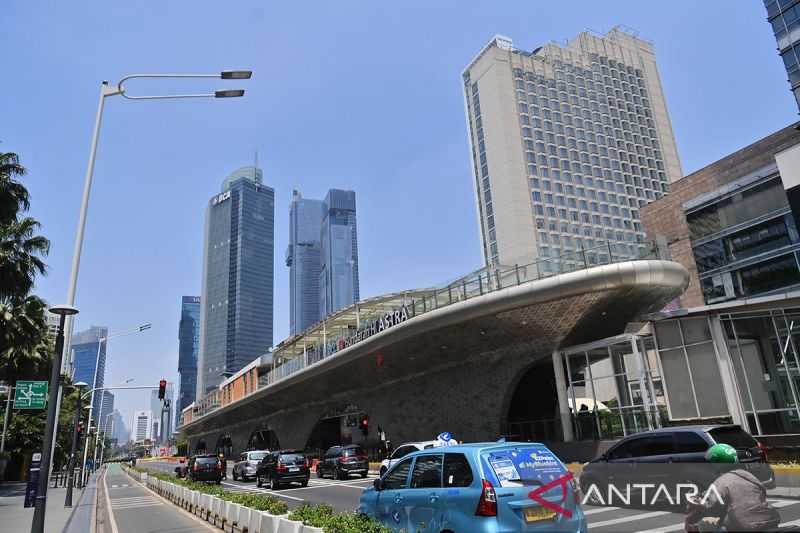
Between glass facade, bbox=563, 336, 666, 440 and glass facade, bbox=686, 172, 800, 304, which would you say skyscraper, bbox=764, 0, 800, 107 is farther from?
glass facade, bbox=563, 336, 666, 440

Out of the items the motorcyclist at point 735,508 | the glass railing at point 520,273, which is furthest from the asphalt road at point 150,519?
the glass railing at point 520,273

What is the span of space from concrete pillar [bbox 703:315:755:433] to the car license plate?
699 inches

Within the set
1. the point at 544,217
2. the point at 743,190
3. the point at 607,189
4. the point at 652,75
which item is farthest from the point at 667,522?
the point at 652,75

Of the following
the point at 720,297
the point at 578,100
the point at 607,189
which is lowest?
the point at 720,297

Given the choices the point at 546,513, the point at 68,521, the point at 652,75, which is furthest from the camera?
the point at 652,75

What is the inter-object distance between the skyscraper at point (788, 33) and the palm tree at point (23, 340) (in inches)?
2224

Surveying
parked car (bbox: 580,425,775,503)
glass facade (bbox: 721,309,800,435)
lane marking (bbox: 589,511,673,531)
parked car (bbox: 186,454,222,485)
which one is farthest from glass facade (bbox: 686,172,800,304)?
parked car (bbox: 186,454,222,485)

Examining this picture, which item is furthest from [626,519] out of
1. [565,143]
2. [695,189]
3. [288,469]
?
[565,143]

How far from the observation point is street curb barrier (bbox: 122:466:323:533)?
27.8 feet

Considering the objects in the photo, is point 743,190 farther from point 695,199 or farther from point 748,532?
point 748,532

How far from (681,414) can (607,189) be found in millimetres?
86448

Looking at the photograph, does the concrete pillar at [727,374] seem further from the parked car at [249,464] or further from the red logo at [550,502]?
the parked car at [249,464]

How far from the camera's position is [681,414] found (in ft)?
73.3

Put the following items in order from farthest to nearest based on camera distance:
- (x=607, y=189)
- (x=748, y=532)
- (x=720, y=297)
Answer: (x=607, y=189)
(x=720, y=297)
(x=748, y=532)
